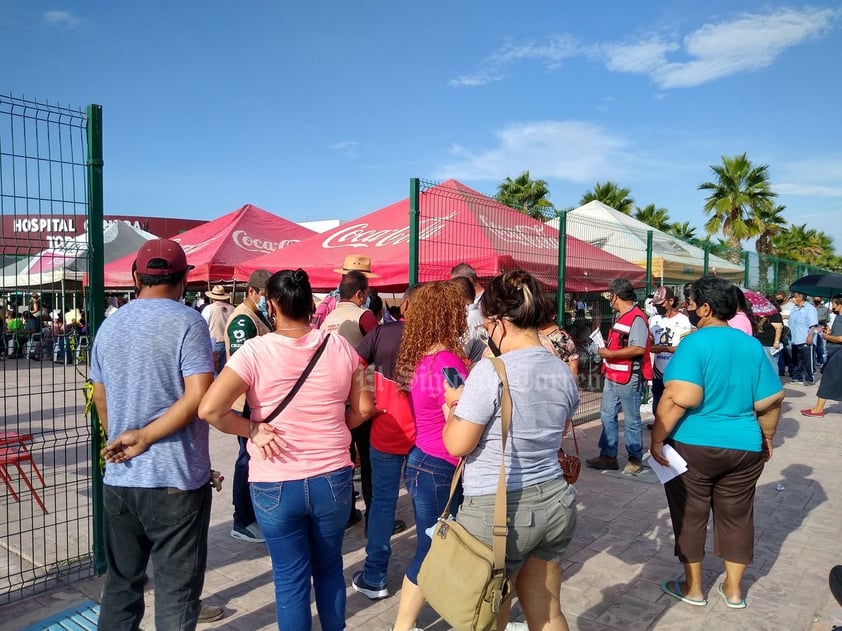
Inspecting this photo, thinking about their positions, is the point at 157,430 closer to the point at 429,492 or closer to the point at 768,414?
the point at 429,492

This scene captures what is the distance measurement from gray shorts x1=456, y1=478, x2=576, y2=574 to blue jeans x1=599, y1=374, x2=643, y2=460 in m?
3.82

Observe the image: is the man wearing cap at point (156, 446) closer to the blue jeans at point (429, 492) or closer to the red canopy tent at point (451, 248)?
the blue jeans at point (429, 492)

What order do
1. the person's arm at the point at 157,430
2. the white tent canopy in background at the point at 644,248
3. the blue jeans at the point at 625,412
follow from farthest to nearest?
the white tent canopy in background at the point at 644,248 → the blue jeans at the point at 625,412 → the person's arm at the point at 157,430

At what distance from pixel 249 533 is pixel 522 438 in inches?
112

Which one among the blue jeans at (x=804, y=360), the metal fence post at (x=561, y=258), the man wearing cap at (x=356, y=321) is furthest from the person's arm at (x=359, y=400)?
the blue jeans at (x=804, y=360)

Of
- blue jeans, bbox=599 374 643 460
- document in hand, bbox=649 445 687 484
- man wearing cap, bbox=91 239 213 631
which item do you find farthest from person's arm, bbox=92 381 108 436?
blue jeans, bbox=599 374 643 460

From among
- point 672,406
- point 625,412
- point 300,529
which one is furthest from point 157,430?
point 625,412

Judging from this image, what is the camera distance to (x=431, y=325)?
120 inches

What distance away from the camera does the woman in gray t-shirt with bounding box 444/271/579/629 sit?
220 cm

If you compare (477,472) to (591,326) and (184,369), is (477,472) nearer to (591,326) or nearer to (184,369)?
(184,369)

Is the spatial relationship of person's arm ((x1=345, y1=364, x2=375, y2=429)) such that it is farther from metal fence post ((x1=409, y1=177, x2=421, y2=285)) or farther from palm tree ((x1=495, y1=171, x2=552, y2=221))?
palm tree ((x1=495, y1=171, x2=552, y2=221))

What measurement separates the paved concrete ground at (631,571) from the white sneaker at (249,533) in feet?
0.18

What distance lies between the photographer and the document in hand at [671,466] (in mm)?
3354

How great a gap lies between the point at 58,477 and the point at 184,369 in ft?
15.3
